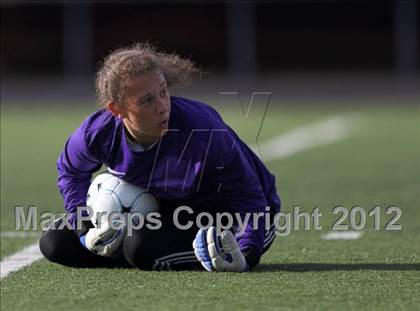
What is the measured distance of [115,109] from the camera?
480 cm

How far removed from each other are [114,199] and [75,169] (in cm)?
26

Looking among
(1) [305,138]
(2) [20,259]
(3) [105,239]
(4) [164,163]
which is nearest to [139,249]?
(3) [105,239]

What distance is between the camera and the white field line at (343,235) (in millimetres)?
6323

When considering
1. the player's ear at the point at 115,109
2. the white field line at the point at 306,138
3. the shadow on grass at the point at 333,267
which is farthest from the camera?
the white field line at the point at 306,138

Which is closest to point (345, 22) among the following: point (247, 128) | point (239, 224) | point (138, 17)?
point (138, 17)

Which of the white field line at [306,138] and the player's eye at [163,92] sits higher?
the player's eye at [163,92]

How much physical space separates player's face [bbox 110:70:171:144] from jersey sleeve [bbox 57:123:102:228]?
29 centimetres

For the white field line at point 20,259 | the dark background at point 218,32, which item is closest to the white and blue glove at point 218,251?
the white field line at point 20,259

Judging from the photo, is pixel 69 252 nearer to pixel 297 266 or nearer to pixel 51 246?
pixel 51 246

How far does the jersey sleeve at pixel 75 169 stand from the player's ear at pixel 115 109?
0.19m

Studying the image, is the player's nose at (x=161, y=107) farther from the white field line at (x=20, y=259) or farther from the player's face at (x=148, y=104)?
the white field line at (x=20, y=259)

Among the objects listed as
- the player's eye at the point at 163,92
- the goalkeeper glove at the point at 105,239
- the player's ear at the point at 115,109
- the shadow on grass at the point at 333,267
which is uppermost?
the player's eye at the point at 163,92

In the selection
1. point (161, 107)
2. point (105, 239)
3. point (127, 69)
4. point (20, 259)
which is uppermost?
point (127, 69)

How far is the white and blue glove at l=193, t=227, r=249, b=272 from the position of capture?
468 centimetres
